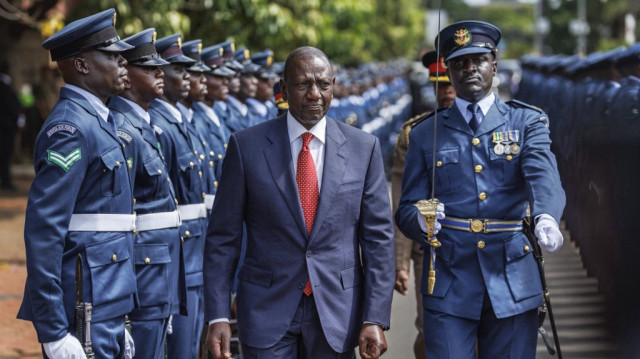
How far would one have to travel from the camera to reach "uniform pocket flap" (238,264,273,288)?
445 cm

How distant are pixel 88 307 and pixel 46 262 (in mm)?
302

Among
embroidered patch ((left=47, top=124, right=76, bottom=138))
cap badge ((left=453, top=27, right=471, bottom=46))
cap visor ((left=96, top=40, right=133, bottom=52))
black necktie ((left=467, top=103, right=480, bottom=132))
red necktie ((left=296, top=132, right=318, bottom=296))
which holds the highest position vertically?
cap badge ((left=453, top=27, right=471, bottom=46))

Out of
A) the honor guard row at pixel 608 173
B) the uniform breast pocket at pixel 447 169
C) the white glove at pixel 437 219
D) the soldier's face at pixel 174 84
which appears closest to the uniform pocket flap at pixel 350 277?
the white glove at pixel 437 219

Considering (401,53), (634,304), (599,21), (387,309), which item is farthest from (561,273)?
(599,21)

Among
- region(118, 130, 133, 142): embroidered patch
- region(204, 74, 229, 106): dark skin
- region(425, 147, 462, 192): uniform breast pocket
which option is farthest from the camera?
region(204, 74, 229, 106): dark skin

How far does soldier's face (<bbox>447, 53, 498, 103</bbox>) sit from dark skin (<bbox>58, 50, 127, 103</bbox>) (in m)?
1.55

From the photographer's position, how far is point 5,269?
36.7 ft

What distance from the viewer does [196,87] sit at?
7457 mm

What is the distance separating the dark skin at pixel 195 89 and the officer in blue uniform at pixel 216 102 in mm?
283

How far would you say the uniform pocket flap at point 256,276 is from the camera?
445 centimetres

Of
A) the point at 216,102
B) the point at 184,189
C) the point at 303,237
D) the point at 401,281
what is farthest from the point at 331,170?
the point at 216,102

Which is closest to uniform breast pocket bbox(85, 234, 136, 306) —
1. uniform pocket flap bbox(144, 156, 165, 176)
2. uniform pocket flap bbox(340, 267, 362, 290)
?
uniform pocket flap bbox(144, 156, 165, 176)

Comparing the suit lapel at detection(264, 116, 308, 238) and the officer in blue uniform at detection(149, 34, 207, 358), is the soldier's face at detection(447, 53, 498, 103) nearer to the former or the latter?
the suit lapel at detection(264, 116, 308, 238)

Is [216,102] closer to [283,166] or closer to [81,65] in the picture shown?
[81,65]
